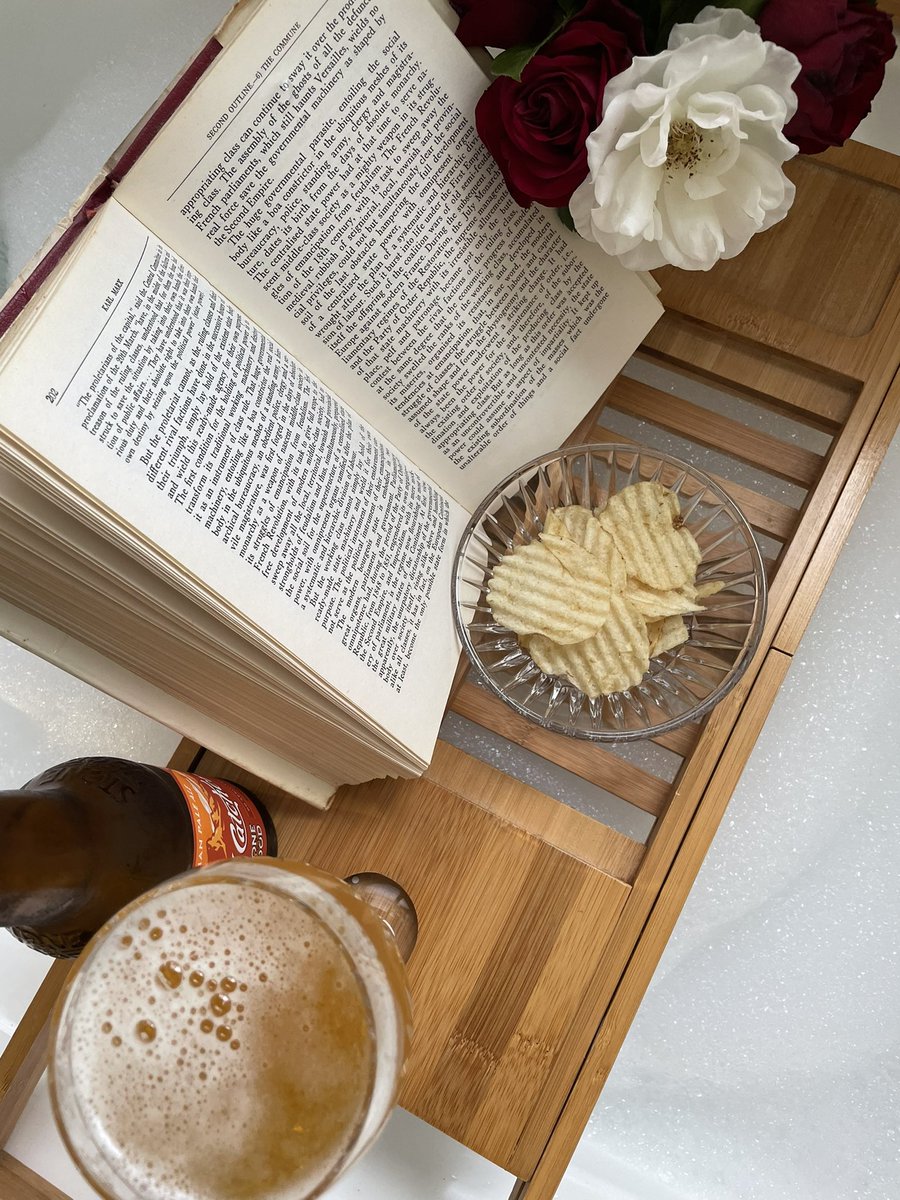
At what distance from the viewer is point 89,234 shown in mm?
356

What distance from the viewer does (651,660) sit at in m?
0.50

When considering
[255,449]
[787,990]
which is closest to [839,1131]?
[787,990]

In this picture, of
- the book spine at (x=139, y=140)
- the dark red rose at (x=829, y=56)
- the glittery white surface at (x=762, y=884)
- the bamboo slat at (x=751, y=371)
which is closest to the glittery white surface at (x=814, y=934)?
the glittery white surface at (x=762, y=884)

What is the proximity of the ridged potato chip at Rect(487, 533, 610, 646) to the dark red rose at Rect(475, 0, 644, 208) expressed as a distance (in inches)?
6.5

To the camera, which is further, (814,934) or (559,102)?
(814,934)

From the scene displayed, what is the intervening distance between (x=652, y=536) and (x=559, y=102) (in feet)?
0.66

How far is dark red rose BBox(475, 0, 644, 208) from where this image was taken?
411 millimetres

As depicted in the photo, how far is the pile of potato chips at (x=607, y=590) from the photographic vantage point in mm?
466

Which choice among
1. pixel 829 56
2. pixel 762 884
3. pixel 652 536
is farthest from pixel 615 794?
pixel 829 56

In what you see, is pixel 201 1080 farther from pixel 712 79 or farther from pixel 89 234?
pixel 712 79

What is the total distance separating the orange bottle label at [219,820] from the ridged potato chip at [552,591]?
0.16 meters

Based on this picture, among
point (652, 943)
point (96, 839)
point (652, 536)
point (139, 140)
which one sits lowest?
point (652, 943)

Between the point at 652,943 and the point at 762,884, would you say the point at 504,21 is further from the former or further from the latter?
the point at 762,884

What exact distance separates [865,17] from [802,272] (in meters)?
0.13
